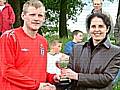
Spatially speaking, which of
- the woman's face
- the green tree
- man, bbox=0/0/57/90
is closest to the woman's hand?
man, bbox=0/0/57/90

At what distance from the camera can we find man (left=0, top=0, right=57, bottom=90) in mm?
3945

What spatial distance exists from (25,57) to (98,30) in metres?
0.68

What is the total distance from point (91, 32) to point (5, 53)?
78cm

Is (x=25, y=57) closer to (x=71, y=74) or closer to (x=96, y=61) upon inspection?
(x=71, y=74)

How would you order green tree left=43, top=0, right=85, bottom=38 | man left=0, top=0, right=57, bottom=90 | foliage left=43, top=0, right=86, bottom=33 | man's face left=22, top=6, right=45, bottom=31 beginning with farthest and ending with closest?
foliage left=43, top=0, right=86, bottom=33, green tree left=43, top=0, right=85, bottom=38, man's face left=22, top=6, right=45, bottom=31, man left=0, top=0, right=57, bottom=90

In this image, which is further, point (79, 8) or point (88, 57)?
point (79, 8)

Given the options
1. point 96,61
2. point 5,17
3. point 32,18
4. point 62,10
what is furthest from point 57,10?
point 96,61

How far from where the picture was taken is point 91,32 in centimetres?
409

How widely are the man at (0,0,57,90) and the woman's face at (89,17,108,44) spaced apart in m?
0.47

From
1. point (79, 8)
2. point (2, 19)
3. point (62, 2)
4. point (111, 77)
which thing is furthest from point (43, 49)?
point (79, 8)

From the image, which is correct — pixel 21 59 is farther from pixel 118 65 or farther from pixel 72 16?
pixel 72 16

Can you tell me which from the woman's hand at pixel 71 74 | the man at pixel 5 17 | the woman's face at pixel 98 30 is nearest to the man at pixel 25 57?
the woman's hand at pixel 71 74

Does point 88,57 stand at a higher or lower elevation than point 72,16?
higher

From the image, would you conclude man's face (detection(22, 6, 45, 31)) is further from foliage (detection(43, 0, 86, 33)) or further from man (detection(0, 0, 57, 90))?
foliage (detection(43, 0, 86, 33))
